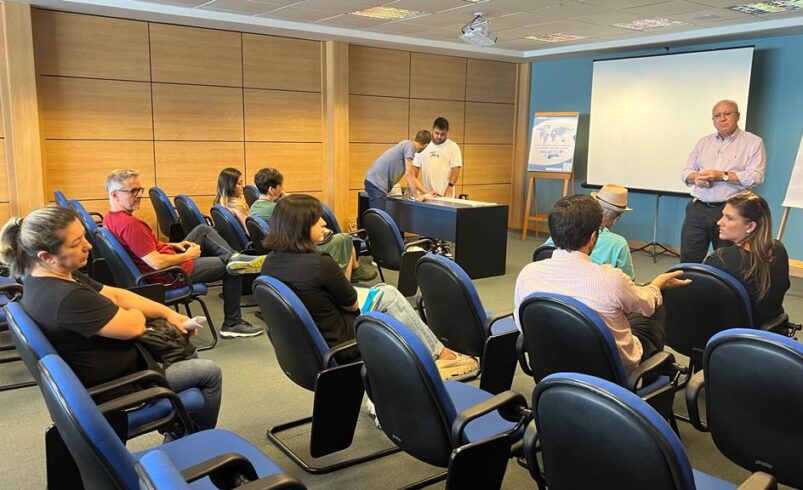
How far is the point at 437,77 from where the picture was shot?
28.6ft

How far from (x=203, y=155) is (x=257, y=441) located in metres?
4.88

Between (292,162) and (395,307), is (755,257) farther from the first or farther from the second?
(292,162)

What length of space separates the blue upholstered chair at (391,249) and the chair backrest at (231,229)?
1.05m

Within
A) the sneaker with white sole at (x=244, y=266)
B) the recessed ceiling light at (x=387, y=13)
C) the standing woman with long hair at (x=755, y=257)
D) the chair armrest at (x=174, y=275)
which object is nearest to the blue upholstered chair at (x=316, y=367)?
the chair armrest at (x=174, y=275)

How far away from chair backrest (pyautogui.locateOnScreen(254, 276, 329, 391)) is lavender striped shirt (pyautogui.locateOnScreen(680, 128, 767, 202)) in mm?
3903

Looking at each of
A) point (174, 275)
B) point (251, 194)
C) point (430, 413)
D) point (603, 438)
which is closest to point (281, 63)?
point (251, 194)

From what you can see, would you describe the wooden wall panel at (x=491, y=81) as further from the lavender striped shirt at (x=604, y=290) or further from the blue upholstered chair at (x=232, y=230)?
the lavender striped shirt at (x=604, y=290)

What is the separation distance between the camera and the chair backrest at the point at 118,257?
12.0 feet

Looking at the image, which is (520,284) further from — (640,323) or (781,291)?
(781,291)

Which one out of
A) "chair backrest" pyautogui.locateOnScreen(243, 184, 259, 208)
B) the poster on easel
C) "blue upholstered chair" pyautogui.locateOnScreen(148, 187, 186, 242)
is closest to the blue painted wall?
the poster on easel

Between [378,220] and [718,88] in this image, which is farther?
[718,88]

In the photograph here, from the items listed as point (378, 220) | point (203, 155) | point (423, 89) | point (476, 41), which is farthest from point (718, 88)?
point (203, 155)

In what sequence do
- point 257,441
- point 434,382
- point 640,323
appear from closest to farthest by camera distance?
1. point 434,382
2. point 640,323
3. point 257,441

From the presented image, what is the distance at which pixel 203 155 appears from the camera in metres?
7.10
